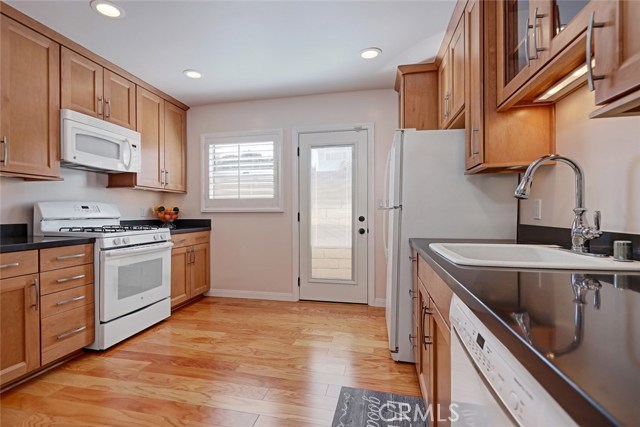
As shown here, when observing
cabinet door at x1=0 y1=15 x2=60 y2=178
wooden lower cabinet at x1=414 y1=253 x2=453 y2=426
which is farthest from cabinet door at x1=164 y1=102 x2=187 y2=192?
wooden lower cabinet at x1=414 y1=253 x2=453 y2=426

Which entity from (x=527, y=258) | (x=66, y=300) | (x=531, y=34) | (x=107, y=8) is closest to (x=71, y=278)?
(x=66, y=300)

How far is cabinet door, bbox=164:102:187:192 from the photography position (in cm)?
353

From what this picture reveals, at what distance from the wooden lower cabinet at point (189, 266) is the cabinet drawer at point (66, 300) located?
94 cm

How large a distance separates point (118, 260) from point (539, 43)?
9.44 ft

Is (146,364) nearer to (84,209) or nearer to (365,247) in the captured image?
(84,209)

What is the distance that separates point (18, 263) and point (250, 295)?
226 centimetres

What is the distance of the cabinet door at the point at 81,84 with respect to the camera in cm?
237

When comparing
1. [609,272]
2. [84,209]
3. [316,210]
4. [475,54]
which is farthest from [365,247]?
[84,209]

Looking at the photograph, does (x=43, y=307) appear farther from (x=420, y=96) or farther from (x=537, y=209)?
(x=420, y=96)

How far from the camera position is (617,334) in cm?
49

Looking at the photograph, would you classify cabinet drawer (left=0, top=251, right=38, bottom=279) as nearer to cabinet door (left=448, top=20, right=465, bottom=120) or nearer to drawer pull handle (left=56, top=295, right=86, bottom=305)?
drawer pull handle (left=56, top=295, right=86, bottom=305)

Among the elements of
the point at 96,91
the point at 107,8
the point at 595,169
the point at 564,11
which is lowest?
the point at 595,169

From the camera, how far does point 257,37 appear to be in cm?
236

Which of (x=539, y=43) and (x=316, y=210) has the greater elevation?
(x=539, y=43)
